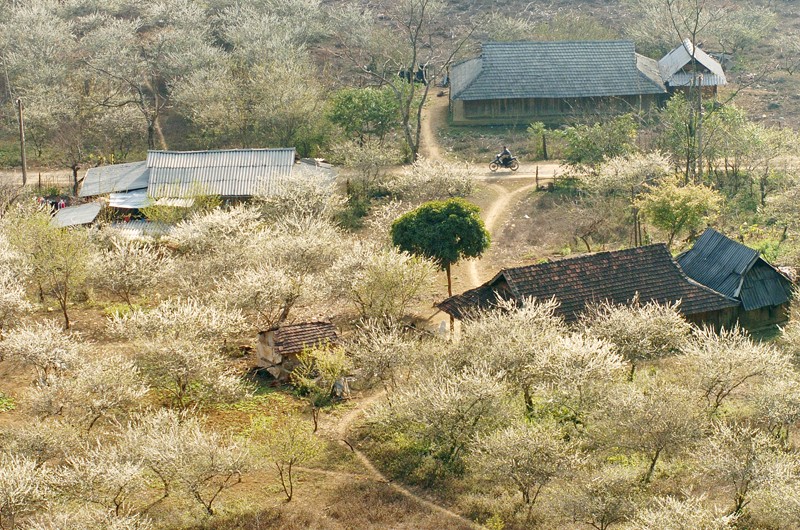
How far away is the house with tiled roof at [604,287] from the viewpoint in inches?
1593

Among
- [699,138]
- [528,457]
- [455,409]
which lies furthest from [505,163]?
[528,457]

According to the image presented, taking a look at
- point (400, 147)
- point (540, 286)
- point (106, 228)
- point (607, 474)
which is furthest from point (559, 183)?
point (607, 474)

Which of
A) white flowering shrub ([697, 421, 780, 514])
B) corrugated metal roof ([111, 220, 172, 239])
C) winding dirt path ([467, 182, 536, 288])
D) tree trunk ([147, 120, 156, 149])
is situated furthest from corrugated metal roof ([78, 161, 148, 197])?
white flowering shrub ([697, 421, 780, 514])

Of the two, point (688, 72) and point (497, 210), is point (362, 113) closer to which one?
point (497, 210)

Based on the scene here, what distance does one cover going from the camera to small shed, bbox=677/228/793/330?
42094mm

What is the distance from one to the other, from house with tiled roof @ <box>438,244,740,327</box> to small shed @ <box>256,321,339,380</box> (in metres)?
5.62

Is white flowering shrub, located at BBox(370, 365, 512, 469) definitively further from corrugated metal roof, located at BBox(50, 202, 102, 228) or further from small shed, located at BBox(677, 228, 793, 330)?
corrugated metal roof, located at BBox(50, 202, 102, 228)

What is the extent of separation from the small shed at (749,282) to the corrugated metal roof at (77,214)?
32513 mm

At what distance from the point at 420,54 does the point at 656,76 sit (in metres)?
20.5

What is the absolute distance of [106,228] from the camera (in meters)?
50.4

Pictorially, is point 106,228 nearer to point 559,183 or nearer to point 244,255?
point 244,255

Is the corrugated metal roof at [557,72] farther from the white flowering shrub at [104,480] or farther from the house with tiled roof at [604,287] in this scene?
the white flowering shrub at [104,480]

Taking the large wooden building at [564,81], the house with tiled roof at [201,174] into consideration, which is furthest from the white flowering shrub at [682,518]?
the large wooden building at [564,81]

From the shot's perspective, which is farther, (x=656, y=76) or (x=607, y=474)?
(x=656, y=76)
